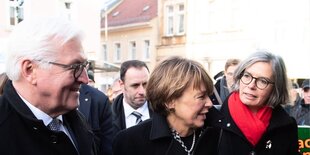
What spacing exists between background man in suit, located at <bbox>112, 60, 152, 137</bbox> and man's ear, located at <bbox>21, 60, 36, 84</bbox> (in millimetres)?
2295

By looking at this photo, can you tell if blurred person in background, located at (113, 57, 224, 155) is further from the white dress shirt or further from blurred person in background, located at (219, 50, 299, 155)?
the white dress shirt

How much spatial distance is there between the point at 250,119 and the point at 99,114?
5.89 ft

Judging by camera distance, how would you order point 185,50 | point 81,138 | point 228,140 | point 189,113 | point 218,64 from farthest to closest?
point 185,50 < point 218,64 < point 228,140 < point 189,113 < point 81,138

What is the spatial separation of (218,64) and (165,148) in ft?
92.9

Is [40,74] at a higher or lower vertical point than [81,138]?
higher

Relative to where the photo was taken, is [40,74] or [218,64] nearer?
[40,74]

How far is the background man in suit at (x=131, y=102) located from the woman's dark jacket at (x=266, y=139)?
130 centimetres

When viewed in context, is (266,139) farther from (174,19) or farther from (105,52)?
(105,52)

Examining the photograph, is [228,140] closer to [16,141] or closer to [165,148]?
[165,148]

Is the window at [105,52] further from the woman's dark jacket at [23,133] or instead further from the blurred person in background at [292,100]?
the woman's dark jacket at [23,133]

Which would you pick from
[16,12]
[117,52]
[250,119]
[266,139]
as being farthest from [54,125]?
[117,52]

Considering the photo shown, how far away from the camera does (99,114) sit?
477 cm

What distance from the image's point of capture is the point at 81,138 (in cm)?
270

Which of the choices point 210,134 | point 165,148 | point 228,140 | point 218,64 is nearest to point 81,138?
point 165,148
